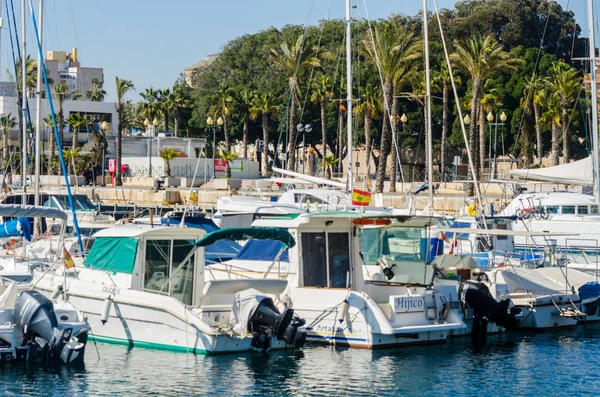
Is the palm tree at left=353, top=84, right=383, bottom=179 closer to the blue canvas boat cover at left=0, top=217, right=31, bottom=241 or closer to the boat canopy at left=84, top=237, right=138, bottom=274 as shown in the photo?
Answer: the blue canvas boat cover at left=0, top=217, right=31, bottom=241

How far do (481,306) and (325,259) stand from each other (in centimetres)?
426

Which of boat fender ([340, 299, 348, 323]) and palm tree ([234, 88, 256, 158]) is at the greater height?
palm tree ([234, 88, 256, 158])

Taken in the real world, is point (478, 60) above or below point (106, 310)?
above

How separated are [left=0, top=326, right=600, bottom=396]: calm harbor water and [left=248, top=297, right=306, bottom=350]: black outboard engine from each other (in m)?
0.46

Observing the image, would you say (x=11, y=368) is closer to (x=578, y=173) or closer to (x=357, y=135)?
(x=578, y=173)

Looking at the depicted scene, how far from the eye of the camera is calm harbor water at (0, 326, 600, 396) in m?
17.2

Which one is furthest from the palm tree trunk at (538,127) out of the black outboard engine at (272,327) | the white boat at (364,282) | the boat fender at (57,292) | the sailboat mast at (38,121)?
the boat fender at (57,292)

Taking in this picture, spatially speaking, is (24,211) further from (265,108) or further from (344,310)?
(265,108)

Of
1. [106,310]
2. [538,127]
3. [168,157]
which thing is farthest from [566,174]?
[168,157]

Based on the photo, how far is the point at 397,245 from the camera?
74.3 ft

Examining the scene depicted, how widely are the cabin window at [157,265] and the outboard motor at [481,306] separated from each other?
23.5 ft

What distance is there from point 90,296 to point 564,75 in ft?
159

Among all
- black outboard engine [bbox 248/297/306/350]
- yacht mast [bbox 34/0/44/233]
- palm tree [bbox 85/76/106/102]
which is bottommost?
black outboard engine [bbox 248/297/306/350]

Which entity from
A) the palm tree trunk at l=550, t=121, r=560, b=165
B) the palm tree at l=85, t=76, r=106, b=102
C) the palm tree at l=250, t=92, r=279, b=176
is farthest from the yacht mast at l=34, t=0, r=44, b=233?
the palm tree at l=85, t=76, r=106, b=102
